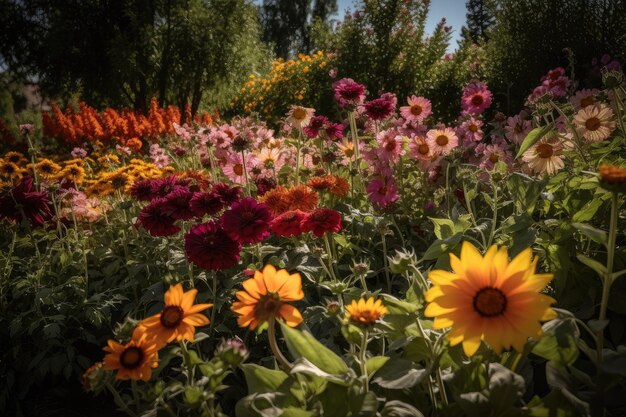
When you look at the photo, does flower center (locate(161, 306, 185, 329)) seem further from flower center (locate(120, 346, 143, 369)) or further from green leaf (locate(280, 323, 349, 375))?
green leaf (locate(280, 323, 349, 375))

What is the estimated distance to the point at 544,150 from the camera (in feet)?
5.62

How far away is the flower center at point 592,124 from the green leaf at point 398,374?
1283mm

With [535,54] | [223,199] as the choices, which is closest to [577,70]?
[535,54]

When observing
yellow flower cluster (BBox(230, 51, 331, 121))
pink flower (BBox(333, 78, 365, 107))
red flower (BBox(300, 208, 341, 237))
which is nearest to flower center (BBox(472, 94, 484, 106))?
pink flower (BBox(333, 78, 365, 107))

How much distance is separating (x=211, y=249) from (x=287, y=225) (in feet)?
0.84

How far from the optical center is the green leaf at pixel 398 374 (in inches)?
32.5

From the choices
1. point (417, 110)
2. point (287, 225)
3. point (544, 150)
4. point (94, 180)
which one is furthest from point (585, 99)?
point (94, 180)

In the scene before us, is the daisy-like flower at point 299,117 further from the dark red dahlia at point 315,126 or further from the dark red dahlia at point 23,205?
the dark red dahlia at point 23,205

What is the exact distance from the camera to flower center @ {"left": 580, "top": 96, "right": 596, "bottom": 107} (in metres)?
1.92

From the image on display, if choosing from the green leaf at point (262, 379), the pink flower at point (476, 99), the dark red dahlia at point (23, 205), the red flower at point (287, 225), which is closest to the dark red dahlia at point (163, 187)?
the red flower at point (287, 225)

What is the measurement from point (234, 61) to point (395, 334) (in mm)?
9493

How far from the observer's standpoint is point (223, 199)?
1.62 metres

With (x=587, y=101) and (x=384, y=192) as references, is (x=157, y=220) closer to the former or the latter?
(x=384, y=192)

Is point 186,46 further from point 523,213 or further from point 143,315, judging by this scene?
point 523,213
